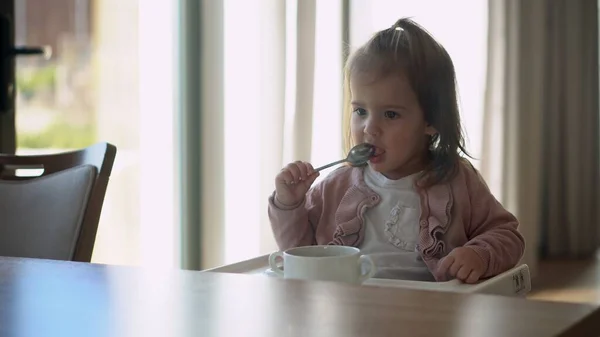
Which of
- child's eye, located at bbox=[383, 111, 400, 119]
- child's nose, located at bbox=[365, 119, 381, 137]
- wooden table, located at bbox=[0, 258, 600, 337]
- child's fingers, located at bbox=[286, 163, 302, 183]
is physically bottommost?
wooden table, located at bbox=[0, 258, 600, 337]

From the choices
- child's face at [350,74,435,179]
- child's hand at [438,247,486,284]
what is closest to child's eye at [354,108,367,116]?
child's face at [350,74,435,179]

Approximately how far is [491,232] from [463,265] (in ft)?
0.59

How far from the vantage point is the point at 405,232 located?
1.47m

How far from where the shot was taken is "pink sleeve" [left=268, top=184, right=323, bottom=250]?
1.50m

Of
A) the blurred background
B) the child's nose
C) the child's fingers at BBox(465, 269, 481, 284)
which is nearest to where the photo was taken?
the child's fingers at BBox(465, 269, 481, 284)

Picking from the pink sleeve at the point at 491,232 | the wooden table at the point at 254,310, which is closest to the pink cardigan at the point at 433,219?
the pink sleeve at the point at 491,232

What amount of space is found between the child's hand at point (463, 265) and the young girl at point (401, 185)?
8cm

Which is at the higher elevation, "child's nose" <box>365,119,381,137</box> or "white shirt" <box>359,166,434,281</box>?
"child's nose" <box>365,119,381,137</box>

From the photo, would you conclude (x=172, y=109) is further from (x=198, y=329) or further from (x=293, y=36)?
(x=198, y=329)

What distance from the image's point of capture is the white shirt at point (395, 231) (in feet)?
4.69

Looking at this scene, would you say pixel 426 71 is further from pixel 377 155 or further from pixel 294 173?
pixel 294 173

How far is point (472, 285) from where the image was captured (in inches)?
47.7

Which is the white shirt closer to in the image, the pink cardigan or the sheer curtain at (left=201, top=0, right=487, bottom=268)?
the pink cardigan

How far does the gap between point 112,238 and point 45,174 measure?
133 cm
